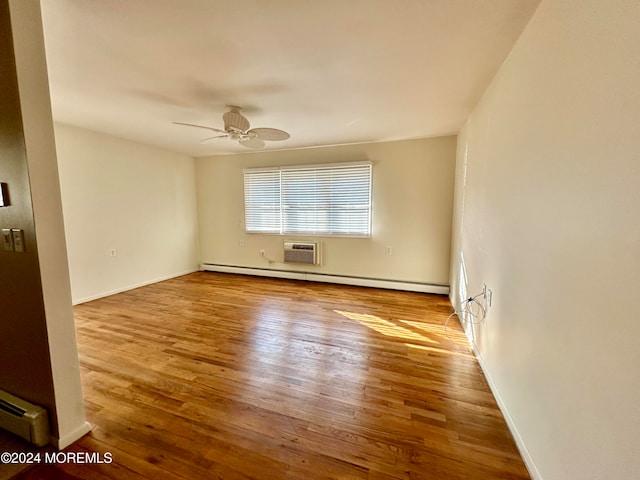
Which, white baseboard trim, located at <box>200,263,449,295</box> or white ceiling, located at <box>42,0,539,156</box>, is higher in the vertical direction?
white ceiling, located at <box>42,0,539,156</box>

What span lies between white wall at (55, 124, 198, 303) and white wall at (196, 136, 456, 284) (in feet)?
4.47

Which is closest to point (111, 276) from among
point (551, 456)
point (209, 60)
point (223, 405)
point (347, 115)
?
Answer: point (223, 405)

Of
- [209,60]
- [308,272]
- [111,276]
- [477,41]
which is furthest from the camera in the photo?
[308,272]

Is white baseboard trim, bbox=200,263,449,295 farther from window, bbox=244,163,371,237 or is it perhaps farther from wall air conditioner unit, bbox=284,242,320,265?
window, bbox=244,163,371,237

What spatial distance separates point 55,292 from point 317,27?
2.04 meters

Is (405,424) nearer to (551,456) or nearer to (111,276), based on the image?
(551,456)

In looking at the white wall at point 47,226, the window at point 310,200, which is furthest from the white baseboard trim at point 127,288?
the white wall at point 47,226

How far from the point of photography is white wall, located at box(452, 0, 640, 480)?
79 cm

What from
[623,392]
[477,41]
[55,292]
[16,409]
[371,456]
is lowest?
[371,456]

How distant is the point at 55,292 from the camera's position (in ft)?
4.52

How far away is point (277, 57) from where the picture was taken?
6.02 ft

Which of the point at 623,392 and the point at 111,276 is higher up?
the point at 623,392

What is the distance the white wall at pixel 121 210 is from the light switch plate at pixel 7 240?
2.60 meters

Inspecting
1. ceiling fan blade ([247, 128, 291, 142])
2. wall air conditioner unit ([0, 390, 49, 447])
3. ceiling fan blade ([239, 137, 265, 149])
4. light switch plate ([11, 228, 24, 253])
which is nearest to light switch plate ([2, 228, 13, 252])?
light switch plate ([11, 228, 24, 253])
